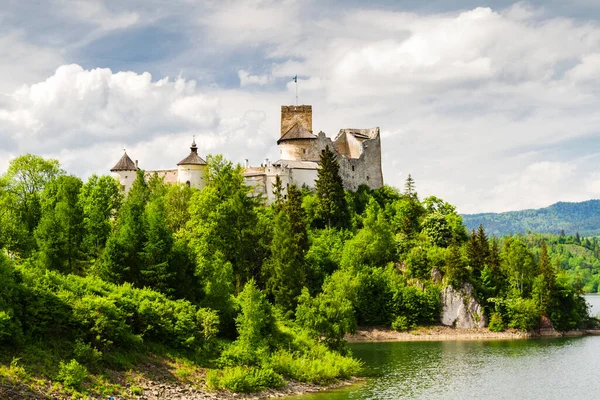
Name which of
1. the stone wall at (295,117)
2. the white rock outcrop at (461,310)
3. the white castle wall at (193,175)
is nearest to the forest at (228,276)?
the white rock outcrop at (461,310)

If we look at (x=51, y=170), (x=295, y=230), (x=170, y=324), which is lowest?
(x=170, y=324)

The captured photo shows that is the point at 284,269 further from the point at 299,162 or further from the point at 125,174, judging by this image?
the point at 125,174

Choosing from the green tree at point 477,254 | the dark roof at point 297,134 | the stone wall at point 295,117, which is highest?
the stone wall at point 295,117

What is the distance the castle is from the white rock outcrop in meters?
21.3

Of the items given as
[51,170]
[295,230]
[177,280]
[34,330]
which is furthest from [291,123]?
[34,330]

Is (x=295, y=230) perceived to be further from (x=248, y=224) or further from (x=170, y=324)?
(x=170, y=324)

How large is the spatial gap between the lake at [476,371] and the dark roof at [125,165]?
A: 125ft

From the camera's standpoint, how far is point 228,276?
6009 centimetres

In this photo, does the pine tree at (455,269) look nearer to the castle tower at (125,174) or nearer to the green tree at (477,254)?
the green tree at (477,254)

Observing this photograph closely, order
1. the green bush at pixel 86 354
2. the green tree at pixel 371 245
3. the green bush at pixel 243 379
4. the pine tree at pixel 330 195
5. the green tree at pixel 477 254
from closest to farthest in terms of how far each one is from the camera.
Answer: the green bush at pixel 86 354 < the green bush at pixel 243 379 < the green tree at pixel 371 245 < the green tree at pixel 477 254 < the pine tree at pixel 330 195

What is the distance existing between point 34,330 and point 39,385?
4528 mm

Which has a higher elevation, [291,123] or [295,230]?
[291,123]

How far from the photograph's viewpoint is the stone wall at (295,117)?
98500 mm

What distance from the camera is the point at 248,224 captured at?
72000 millimetres
